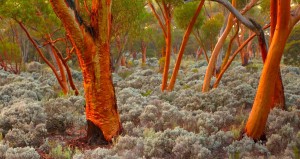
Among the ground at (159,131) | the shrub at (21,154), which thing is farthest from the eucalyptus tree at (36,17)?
the shrub at (21,154)

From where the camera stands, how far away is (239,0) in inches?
650

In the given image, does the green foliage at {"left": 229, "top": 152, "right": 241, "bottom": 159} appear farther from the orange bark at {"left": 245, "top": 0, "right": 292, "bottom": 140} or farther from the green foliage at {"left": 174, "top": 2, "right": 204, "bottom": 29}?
the green foliage at {"left": 174, "top": 2, "right": 204, "bottom": 29}

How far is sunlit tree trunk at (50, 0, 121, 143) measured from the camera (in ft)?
22.4

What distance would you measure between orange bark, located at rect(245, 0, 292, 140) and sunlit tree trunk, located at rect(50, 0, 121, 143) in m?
3.17

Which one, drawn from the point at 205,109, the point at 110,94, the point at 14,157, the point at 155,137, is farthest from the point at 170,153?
the point at 205,109

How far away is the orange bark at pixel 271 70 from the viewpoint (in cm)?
668

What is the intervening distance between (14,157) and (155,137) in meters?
2.92

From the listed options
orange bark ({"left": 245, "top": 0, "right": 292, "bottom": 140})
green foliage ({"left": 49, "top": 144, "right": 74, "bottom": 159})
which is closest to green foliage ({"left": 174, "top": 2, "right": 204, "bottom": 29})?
orange bark ({"left": 245, "top": 0, "right": 292, "bottom": 140})

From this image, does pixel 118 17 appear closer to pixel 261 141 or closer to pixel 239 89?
pixel 239 89

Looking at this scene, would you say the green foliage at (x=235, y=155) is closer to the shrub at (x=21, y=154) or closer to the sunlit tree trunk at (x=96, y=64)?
the sunlit tree trunk at (x=96, y=64)

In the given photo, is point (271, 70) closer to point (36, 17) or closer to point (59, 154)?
point (59, 154)

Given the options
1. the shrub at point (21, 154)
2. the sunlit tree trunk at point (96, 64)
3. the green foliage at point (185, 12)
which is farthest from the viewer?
the green foliage at point (185, 12)

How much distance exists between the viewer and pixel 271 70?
6.75 metres

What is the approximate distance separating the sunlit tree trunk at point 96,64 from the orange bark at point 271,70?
3.17 meters
